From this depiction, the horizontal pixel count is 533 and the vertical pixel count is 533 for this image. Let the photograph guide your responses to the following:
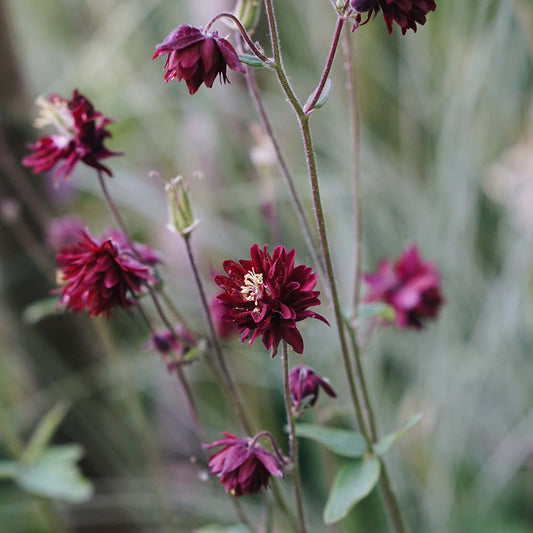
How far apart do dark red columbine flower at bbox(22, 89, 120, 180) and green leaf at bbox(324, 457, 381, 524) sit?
34 cm

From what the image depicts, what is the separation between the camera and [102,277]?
491 millimetres

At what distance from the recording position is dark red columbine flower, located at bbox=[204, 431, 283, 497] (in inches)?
18.1

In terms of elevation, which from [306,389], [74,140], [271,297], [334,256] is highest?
[74,140]

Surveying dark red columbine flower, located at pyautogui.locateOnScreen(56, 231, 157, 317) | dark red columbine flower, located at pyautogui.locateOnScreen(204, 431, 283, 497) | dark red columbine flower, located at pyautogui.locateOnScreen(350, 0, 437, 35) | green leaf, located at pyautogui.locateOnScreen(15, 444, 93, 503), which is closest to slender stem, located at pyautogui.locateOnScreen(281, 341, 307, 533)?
dark red columbine flower, located at pyautogui.locateOnScreen(204, 431, 283, 497)

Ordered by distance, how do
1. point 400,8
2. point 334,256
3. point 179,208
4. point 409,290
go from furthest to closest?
point 334,256, point 409,290, point 179,208, point 400,8

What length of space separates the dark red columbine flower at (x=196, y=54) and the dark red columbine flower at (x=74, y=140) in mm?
139

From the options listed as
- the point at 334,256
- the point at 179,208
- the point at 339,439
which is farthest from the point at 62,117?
the point at 334,256

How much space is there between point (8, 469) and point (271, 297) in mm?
576

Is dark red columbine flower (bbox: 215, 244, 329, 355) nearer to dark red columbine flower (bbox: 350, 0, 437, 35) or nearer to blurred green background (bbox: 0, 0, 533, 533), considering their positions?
dark red columbine flower (bbox: 350, 0, 437, 35)

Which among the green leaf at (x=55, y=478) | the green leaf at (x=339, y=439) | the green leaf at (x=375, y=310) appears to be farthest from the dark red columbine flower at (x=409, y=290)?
the green leaf at (x=55, y=478)

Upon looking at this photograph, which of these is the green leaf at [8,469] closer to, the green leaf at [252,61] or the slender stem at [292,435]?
the slender stem at [292,435]

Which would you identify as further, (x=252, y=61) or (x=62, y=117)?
(x=62, y=117)

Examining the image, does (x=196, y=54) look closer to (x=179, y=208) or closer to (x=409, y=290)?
(x=179, y=208)

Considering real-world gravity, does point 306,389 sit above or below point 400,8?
below
